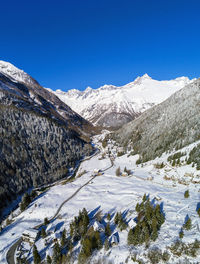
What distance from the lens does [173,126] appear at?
111 meters

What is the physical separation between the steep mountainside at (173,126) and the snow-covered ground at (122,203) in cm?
2382

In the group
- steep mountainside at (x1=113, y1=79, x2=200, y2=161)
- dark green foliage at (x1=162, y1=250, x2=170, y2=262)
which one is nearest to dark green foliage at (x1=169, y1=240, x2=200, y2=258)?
dark green foliage at (x1=162, y1=250, x2=170, y2=262)

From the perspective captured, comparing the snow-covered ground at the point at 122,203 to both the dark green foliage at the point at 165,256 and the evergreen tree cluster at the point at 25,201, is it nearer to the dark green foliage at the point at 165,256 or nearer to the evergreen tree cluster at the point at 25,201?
the dark green foliage at the point at 165,256

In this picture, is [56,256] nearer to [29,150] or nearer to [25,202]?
[25,202]

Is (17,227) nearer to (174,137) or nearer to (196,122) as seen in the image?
(174,137)

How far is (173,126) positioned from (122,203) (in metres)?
84.6

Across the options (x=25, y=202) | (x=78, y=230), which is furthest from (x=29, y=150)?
(x=78, y=230)

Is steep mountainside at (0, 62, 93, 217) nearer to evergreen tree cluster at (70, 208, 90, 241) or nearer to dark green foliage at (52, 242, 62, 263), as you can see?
evergreen tree cluster at (70, 208, 90, 241)

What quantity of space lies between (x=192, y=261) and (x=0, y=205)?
90.2 meters

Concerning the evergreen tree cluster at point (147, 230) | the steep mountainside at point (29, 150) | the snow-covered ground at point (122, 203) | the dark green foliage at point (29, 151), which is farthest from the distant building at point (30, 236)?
the steep mountainside at point (29, 150)

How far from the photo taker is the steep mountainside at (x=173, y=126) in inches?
3573

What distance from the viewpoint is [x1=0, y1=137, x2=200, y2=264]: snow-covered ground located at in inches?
1191

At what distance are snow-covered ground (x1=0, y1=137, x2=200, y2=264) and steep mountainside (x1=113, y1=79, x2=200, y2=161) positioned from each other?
23.8 m

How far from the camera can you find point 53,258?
31562mm
